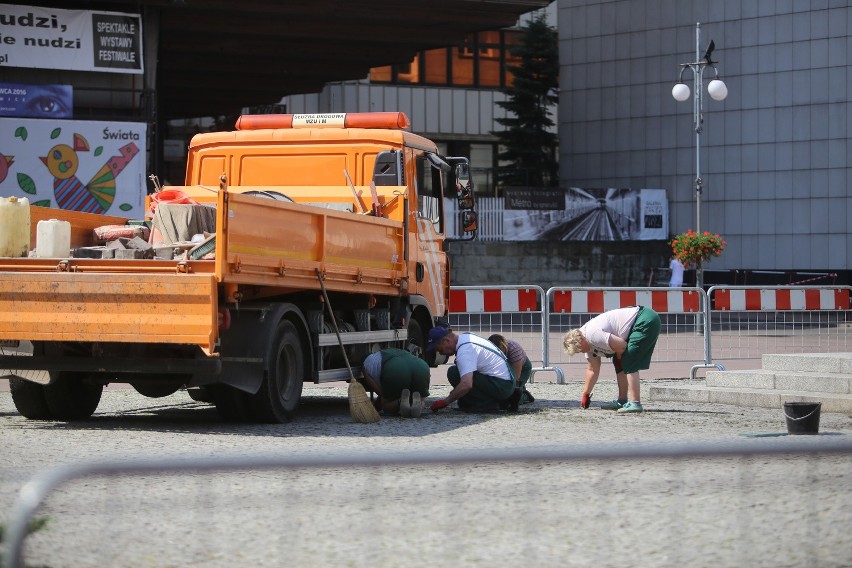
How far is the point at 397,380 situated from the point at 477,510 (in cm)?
851

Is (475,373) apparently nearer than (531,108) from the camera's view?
Yes

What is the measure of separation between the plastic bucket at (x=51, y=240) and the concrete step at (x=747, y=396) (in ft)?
20.6

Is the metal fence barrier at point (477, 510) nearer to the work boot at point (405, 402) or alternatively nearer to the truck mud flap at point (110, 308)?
the truck mud flap at point (110, 308)

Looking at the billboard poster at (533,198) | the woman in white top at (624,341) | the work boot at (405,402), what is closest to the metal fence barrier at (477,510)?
the work boot at (405,402)

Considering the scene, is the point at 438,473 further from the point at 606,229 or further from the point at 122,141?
the point at 606,229

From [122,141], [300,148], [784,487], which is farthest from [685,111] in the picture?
[784,487]

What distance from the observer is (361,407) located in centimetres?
1125

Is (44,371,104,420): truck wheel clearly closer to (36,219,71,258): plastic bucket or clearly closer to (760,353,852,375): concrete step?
(36,219,71,258): plastic bucket

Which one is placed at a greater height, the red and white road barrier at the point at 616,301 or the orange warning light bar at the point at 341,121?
the orange warning light bar at the point at 341,121

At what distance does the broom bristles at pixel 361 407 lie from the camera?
11.3 meters

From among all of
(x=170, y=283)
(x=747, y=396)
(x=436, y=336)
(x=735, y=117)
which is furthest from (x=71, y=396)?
(x=735, y=117)

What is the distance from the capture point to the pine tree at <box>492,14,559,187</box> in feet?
168

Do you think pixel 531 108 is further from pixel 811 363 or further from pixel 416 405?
pixel 416 405

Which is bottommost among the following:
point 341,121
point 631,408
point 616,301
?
point 631,408
